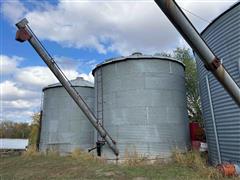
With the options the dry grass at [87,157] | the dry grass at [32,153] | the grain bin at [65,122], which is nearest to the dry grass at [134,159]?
the dry grass at [87,157]

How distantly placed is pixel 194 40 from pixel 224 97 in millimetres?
5558

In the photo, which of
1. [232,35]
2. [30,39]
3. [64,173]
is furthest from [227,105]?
[30,39]

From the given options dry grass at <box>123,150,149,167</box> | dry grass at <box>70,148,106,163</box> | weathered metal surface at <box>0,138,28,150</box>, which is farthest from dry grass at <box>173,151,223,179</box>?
weathered metal surface at <box>0,138,28,150</box>

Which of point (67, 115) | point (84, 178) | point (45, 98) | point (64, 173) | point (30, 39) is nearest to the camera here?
point (84, 178)

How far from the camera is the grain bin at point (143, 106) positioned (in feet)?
46.0

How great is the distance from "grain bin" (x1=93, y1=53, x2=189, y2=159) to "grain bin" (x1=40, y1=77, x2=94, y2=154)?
174 inches

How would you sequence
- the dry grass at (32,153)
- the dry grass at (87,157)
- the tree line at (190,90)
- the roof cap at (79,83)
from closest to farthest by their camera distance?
1. the dry grass at (87,157)
2. the dry grass at (32,153)
3. the roof cap at (79,83)
4. the tree line at (190,90)

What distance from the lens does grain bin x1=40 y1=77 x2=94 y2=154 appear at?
1944 centimetres

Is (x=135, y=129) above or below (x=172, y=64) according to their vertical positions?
below

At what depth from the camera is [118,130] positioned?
47.4 feet

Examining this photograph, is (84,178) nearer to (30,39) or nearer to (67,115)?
(30,39)

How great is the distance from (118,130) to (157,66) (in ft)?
13.0

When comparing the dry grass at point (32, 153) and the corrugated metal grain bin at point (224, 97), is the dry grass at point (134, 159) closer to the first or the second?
the corrugated metal grain bin at point (224, 97)

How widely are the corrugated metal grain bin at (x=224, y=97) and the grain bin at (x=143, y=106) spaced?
2.32 m
